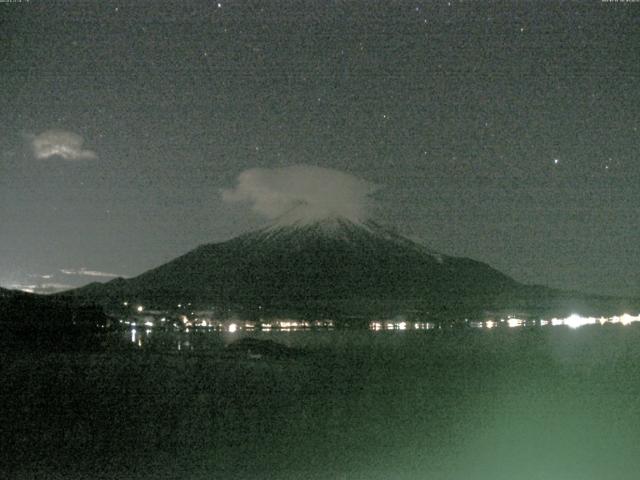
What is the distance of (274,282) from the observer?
146750 mm

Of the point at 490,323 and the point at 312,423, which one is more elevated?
the point at 490,323

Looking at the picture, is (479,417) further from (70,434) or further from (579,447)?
(70,434)

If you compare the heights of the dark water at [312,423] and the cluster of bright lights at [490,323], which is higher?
the cluster of bright lights at [490,323]

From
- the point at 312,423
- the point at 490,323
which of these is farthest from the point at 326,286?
the point at 312,423

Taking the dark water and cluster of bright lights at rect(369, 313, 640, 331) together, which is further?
cluster of bright lights at rect(369, 313, 640, 331)

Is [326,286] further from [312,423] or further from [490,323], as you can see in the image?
[312,423]

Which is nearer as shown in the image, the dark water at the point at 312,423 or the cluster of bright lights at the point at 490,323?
the dark water at the point at 312,423

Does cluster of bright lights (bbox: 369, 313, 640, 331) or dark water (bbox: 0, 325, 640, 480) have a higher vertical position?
cluster of bright lights (bbox: 369, 313, 640, 331)

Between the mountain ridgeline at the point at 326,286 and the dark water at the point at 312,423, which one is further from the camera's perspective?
the mountain ridgeline at the point at 326,286

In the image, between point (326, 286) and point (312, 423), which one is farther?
point (326, 286)

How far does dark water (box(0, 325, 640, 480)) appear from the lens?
36.3 ft

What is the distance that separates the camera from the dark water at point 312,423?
36.3 ft

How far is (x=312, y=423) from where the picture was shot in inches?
578

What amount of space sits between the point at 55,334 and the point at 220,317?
61592mm
